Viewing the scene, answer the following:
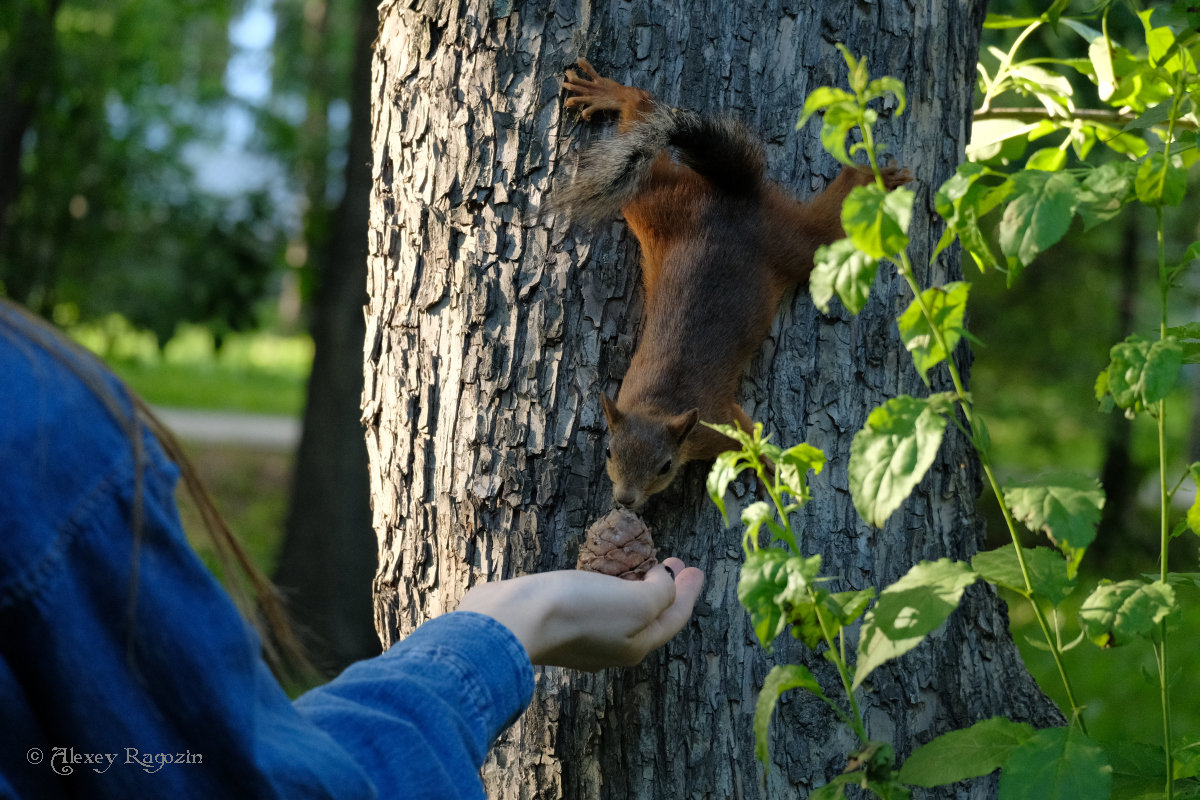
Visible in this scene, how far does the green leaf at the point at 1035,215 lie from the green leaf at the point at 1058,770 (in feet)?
1.61

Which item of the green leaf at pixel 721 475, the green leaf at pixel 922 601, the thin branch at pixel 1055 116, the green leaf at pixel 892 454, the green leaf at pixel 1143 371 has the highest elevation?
the thin branch at pixel 1055 116

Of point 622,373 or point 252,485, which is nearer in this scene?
point 622,373

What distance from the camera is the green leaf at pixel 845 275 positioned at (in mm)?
986

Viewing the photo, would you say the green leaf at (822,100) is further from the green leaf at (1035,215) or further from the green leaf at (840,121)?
the green leaf at (1035,215)

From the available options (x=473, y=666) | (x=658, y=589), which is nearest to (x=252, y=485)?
(x=658, y=589)

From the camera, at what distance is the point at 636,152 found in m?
1.50

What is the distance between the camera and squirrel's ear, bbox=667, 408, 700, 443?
1822 millimetres

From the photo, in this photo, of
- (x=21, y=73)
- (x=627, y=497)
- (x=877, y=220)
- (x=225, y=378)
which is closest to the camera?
(x=877, y=220)

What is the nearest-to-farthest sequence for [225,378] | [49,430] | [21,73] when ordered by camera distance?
[49,430]
[21,73]
[225,378]

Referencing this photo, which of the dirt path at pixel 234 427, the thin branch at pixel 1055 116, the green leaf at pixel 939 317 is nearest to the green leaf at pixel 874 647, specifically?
the green leaf at pixel 939 317

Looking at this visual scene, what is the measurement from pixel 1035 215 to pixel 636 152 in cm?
68

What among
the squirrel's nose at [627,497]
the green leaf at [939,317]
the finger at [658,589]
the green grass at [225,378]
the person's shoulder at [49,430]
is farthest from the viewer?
the green grass at [225,378]

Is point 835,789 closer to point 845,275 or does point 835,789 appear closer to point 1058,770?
point 1058,770

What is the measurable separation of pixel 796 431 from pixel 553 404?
0.38 meters
